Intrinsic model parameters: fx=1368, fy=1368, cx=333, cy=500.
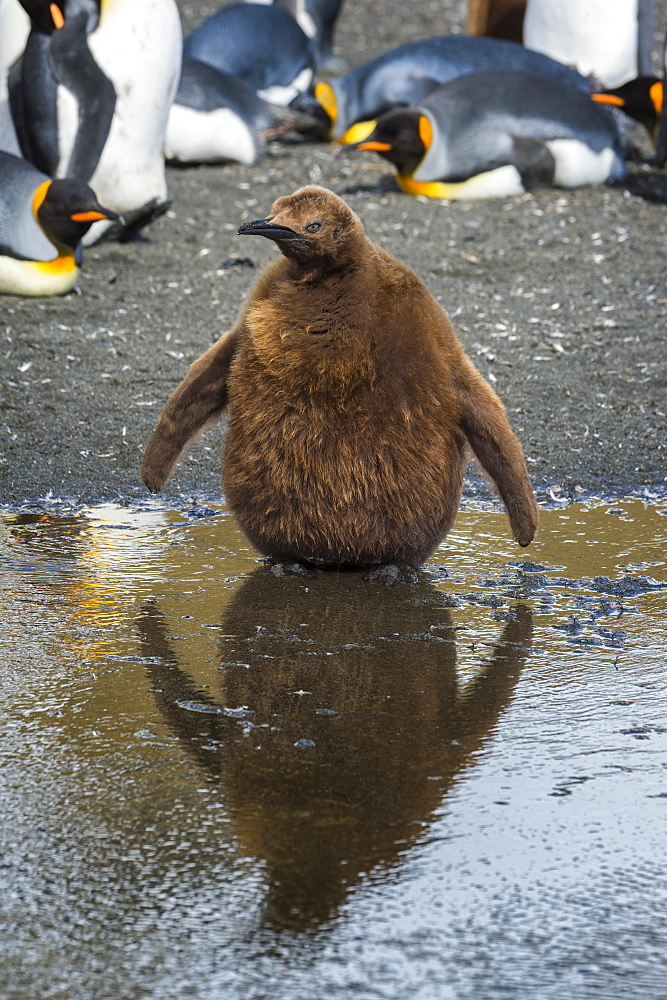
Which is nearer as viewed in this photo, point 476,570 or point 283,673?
point 283,673

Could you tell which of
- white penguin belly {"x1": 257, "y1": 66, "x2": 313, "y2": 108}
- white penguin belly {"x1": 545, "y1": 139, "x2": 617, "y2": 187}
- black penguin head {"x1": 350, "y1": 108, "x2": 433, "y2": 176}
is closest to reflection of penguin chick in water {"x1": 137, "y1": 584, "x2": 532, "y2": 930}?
black penguin head {"x1": 350, "y1": 108, "x2": 433, "y2": 176}

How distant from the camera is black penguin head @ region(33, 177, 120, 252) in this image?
19.3 ft

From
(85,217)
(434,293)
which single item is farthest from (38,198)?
(434,293)

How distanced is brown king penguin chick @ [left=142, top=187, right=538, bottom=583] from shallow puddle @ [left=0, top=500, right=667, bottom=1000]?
0.18m

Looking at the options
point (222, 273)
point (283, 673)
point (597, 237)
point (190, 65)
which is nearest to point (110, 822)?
point (283, 673)

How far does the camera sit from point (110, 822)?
1933 millimetres

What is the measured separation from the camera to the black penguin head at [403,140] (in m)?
7.78

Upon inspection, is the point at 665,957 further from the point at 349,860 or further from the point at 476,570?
the point at 476,570

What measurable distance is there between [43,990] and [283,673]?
104cm

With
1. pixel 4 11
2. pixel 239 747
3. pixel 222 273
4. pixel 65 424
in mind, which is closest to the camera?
pixel 239 747

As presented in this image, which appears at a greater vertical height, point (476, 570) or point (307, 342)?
point (307, 342)

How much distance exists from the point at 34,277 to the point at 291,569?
122 inches

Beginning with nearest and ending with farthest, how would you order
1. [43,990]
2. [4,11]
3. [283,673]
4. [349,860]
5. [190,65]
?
1. [43,990]
2. [349,860]
3. [283,673]
4. [4,11]
5. [190,65]

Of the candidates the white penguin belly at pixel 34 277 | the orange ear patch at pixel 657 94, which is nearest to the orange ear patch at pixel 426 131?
the orange ear patch at pixel 657 94
